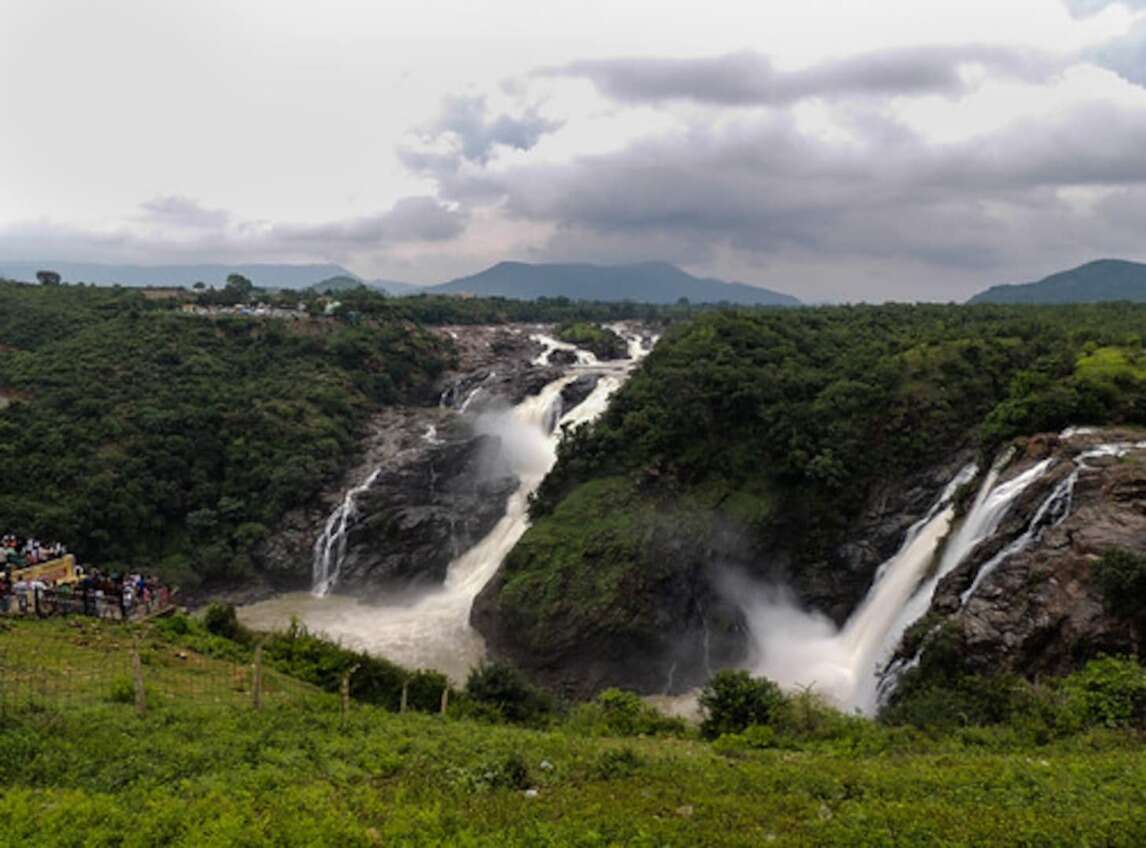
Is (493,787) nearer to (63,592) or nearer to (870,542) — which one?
(63,592)

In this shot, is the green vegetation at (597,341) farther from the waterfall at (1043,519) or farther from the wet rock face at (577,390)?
the waterfall at (1043,519)

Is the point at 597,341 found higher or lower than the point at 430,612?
higher

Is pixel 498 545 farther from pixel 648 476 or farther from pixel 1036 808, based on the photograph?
pixel 1036 808

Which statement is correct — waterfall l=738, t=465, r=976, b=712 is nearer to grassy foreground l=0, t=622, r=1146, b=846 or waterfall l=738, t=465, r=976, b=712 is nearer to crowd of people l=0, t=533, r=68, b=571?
grassy foreground l=0, t=622, r=1146, b=846

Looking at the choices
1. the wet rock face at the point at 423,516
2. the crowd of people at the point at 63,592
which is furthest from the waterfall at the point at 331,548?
the crowd of people at the point at 63,592

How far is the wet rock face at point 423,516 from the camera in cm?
3234

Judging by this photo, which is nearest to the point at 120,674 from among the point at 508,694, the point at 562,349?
the point at 508,694

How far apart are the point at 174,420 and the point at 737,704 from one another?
35296 millimetres

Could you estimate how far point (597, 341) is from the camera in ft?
220

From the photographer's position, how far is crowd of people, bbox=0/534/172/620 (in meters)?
18.2

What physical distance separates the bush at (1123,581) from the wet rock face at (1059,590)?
0.90ft

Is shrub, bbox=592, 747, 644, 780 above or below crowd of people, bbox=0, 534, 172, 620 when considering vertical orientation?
above

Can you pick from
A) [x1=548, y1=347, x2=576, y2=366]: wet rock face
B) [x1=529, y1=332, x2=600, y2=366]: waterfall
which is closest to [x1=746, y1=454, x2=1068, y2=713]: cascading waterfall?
[x1=548, y1=347, x2=576, y2=366]: wet rock face

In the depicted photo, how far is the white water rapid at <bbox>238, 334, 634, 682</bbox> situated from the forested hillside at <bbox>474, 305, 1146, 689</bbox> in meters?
1.63
